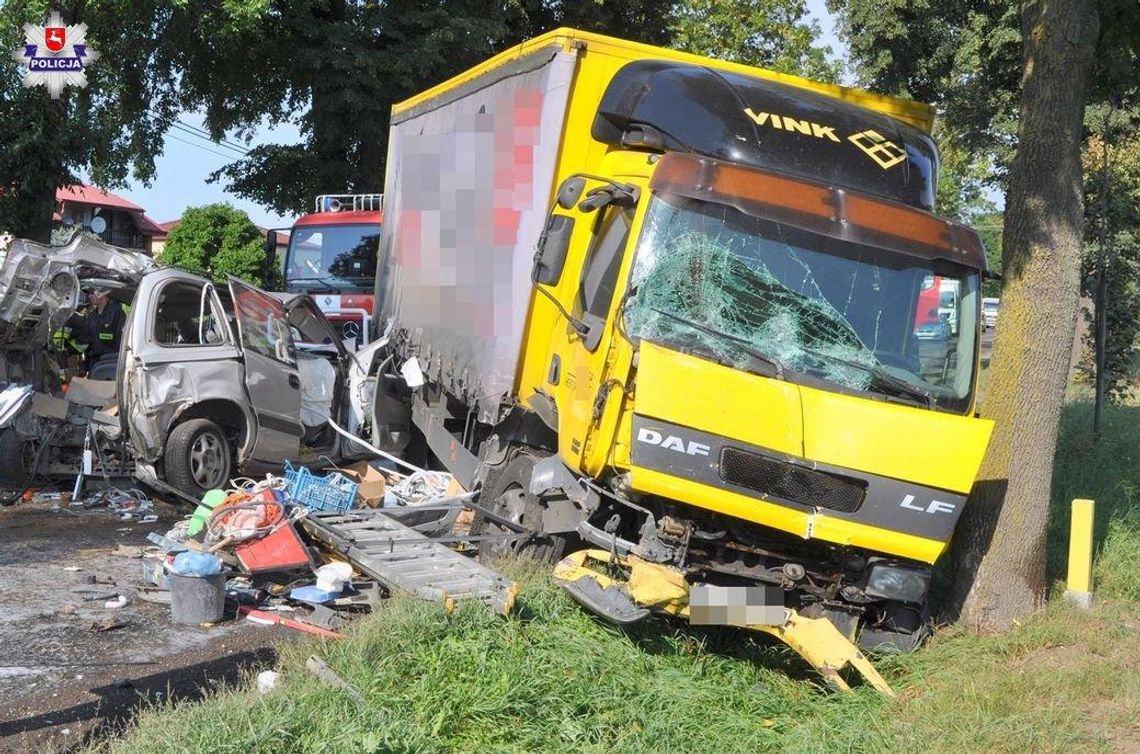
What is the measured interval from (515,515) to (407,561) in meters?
0.74

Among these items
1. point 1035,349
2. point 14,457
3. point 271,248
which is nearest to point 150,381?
point 14,457

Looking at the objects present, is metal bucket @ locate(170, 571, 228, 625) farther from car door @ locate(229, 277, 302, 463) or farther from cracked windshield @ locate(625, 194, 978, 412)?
car door @ locate(229, 277, 302, 463)

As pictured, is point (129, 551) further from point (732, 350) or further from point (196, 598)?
point (732, 350)

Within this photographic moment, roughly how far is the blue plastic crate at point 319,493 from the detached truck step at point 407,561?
50 cm

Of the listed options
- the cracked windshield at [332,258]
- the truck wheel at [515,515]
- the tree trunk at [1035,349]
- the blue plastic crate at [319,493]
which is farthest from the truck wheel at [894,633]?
Answer: the cracked windshield at [332,258]

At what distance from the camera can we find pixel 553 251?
6316 mm

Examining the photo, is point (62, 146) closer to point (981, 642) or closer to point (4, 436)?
point (4, 436)

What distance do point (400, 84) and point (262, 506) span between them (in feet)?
44.2

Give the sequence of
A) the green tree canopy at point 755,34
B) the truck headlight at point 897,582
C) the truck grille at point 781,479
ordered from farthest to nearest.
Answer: the green tree canopy at point 755,34 → the truck headlight at point 897,582 → the truck grille at point 781,479

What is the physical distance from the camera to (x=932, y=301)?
5.84m

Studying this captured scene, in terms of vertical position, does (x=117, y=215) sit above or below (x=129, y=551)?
above

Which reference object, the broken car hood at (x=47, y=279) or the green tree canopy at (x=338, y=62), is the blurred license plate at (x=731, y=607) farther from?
the green tree canopy at (x=338, y=62)

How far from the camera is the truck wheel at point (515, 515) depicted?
261 inches

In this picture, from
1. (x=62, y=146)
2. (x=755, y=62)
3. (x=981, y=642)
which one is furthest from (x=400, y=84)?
(x=981, y=642)
